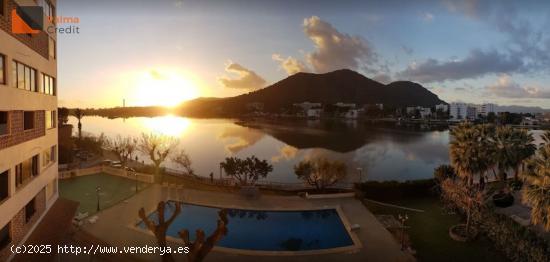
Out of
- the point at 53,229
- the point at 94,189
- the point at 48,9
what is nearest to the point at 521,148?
the point at 53,229

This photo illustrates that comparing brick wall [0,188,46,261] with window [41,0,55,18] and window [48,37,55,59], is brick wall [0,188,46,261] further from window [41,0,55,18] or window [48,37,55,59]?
window [41,0,55,18]

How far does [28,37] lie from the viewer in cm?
1409

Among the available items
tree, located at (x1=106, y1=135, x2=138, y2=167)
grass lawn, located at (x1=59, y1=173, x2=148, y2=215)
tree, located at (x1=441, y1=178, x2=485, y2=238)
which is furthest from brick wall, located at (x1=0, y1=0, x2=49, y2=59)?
tree, located at (x1=106, y1=135, x2=138, y2=167)

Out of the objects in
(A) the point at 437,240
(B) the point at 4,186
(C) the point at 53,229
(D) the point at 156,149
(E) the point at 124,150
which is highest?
(B) the point at 4,186

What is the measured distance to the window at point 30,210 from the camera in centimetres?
1490

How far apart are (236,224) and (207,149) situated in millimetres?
50258

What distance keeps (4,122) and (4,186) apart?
2.29 meters

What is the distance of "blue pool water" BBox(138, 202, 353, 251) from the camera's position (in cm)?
2044

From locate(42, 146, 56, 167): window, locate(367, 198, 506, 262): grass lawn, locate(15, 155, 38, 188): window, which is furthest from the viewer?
locate(367, 198, 506, 262): grass lawn

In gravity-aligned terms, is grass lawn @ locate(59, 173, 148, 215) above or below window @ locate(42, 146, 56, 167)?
below

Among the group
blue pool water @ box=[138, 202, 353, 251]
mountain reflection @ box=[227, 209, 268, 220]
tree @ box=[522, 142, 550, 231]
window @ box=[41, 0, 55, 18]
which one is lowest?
blue pool water @ box=[138, 202, 353, 251]

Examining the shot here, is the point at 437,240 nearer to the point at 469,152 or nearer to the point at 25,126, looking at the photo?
the point at 469,152

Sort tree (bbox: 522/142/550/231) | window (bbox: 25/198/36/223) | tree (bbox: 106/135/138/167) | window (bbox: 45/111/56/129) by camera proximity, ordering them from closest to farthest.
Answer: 1. window (bbox: 25/198/36/223)
2. tree (bbox: 522/142/550/231)
3. window (bbox: 45/111/56/129)
4. tree (bbox: 106/135/138/167)

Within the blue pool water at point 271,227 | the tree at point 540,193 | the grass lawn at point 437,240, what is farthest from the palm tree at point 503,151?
the blue pool water at point 271,227
